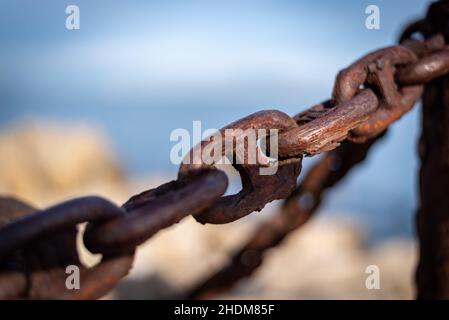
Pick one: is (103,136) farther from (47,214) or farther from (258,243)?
(47,214)

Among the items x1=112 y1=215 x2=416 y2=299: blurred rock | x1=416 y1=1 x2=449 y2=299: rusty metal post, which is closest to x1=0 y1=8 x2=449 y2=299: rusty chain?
x1=416 y1=1 x2=449 y2=299: rusty metal post

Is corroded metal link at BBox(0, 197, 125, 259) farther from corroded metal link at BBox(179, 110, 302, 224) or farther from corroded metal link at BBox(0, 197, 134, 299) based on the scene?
corroded metal link at BBox(179, 110, 302, 224)

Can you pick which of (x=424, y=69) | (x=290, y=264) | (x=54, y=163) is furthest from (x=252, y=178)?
(x=54, y=163)

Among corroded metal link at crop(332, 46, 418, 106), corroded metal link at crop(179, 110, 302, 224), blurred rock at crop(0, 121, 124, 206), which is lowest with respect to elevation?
corroded metal link at crop(179, 110, 302, 224)

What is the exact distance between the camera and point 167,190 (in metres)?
1.00

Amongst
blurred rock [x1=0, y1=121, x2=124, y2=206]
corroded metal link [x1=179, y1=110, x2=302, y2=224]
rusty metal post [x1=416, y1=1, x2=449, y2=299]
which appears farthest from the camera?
blurred rock [x1=0, y1=121, x2=124, y2=206]

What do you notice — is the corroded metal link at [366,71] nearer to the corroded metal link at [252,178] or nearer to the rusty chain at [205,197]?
the rusty chain at [205,197]

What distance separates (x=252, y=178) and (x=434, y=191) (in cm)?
78

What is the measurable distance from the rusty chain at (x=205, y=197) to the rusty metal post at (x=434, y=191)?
0.19m

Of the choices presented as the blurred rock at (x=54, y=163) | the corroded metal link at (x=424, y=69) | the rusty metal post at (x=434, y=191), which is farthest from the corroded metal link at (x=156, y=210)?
the blurred rock at (x=54, y=163)

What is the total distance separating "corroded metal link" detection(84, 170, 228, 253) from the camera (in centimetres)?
88

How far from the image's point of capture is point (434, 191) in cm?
167

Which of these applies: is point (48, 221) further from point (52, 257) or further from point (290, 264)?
point (290, 264)

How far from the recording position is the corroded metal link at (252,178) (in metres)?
1.04
